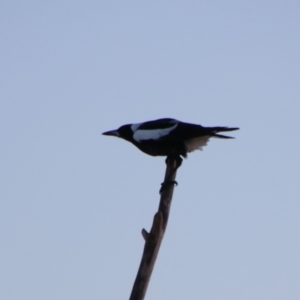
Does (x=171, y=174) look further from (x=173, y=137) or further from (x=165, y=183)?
(x=173, y=137)

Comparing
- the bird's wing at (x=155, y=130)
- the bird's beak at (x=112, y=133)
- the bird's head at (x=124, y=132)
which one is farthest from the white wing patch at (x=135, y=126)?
the bird's beak at (x=112, y=133)

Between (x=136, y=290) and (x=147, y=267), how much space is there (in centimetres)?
22

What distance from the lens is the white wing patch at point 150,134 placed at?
8234 millimetres

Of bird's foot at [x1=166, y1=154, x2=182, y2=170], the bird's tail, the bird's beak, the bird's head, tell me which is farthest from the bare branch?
the bird's beak

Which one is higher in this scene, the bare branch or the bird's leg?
the bird's leg

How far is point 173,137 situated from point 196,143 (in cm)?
28

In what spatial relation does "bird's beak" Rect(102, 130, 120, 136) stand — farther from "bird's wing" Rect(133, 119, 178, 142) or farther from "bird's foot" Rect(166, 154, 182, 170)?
"bird's foot" Rect(166, 154, 182, 170)

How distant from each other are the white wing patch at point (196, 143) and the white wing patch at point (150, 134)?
1.16 ft

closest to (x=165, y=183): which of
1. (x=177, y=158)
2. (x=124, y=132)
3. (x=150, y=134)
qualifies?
(x=177, y=158)

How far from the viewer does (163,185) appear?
20.5 feet

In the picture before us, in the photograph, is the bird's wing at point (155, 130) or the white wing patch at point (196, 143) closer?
the white wing patch at point (196, 143)

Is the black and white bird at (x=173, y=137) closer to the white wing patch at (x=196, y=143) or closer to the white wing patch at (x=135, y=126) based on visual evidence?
Result: the white wing patch at (x=196, y=143)

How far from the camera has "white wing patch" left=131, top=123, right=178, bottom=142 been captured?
27.0 ft

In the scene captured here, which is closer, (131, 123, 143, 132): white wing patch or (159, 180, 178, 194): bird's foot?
(159, 180, 178, 194): bird's foot
